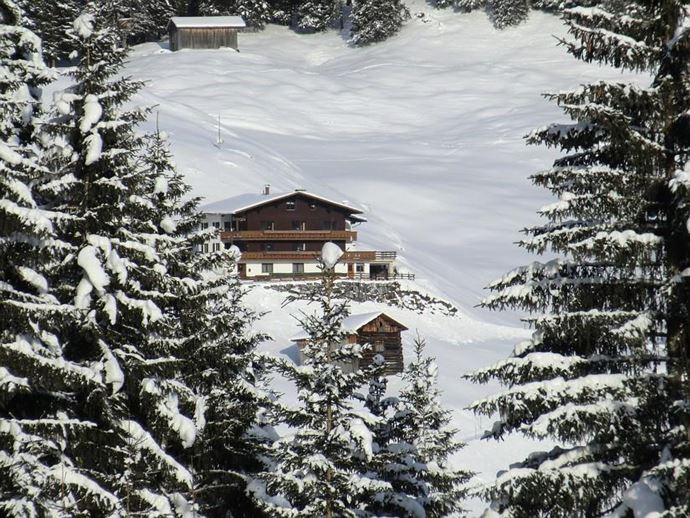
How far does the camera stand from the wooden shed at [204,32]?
13875 centimetres

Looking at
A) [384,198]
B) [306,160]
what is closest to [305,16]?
[306,160]

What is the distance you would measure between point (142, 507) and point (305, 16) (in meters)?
148

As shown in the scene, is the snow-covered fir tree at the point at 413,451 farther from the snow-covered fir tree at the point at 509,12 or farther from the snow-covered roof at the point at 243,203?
the snow-covered fir tree at the point at 509,12

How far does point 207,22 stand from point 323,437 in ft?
429

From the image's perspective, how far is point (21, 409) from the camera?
13875 millimetres

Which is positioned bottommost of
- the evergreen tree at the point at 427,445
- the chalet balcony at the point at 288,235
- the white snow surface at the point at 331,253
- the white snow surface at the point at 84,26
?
the chalet balcony at the point at 288,235

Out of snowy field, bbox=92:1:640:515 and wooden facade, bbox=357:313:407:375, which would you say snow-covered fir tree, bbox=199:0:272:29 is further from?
wooden facade, bbox=357:313:407:375

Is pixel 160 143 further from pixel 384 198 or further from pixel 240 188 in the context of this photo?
pixel 384 198

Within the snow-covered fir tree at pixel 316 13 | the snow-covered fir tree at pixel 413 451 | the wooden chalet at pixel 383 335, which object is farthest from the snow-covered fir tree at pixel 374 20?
the snow-covered fir tree at pixel 413 451

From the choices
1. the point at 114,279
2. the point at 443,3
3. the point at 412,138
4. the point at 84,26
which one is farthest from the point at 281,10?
the point at 114,279

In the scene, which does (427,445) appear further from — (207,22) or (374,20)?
(374,20)

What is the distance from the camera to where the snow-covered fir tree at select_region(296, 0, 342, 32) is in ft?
511

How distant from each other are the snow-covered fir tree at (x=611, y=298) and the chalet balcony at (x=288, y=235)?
2133 inches

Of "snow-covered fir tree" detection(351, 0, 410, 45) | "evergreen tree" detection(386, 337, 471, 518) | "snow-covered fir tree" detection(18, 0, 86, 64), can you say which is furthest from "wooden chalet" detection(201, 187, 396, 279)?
"snow-covered fir tree" detection(351, 0, 410, 45)
